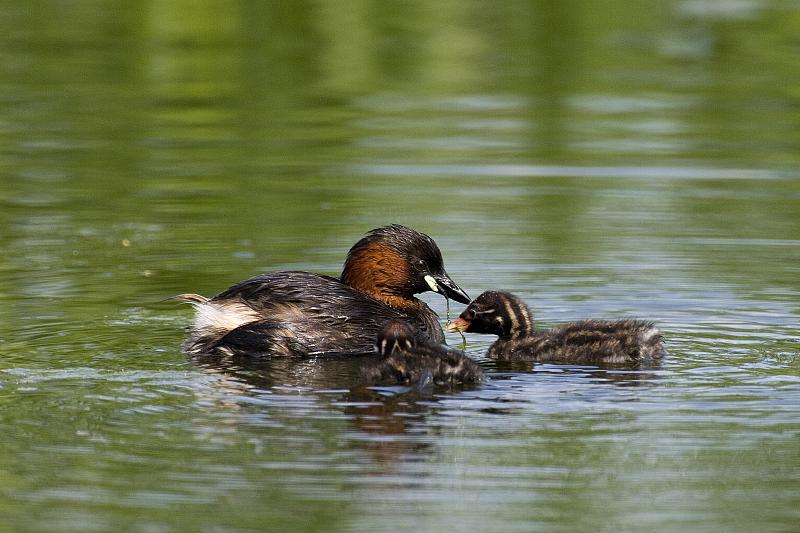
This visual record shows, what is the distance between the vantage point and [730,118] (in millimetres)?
16141

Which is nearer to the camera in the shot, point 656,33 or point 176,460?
point 176,460

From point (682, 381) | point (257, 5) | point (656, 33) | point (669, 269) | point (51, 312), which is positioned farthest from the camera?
point (257, 5)

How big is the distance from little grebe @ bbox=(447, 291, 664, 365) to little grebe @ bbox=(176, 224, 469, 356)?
0.55 meters

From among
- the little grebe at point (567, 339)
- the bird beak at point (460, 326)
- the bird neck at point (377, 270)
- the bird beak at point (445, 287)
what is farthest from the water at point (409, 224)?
the bird neck at point (377, 270)

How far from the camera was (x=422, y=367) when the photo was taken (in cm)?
728

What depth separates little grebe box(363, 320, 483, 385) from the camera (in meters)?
7.27

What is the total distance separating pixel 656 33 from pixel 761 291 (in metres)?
12.1

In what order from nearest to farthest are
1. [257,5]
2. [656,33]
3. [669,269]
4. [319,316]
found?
1. [319,316]
2. [669,269]
3. [656,33]
4. [257,5]

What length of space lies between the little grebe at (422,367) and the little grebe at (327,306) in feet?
→ 2.53

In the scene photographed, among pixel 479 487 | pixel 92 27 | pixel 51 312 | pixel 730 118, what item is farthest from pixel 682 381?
pixel 92 27

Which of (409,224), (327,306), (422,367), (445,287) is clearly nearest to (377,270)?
(445,287)

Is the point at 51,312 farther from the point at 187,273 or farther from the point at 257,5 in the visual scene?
the point at 257,5

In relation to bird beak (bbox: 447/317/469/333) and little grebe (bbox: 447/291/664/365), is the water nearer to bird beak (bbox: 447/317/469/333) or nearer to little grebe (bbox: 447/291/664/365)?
bird beak (bbox: 447/317/469/333)

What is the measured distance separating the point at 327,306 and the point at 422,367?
45.6 inches
